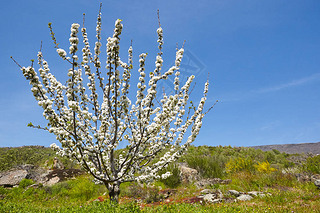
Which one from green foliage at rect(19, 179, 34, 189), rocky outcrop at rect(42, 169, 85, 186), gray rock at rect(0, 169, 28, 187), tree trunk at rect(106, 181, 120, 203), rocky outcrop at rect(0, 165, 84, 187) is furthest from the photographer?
rocky outcrop at rect(42, 169, 85, 186)

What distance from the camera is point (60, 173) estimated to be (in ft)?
58.3

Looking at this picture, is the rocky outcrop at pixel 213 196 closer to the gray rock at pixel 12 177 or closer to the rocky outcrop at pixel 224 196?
the rocky outcrop at pixel 224 196

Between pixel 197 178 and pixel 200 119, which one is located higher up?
pixel 200 119

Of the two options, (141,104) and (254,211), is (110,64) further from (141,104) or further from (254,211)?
(254,211)

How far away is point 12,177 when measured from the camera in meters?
16.5

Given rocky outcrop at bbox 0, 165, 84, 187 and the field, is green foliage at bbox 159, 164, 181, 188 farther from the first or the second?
rocky outcrop at bbox 0, 165, 84, 187

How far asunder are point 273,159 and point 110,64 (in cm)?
2445

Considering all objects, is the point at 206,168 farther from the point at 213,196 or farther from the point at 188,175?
the point at 213,196

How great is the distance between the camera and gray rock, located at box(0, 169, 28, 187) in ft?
52.1

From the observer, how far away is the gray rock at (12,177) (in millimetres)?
15883

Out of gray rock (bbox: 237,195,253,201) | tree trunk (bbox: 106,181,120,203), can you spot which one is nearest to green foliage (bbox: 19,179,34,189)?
tree trunk (bbox: 106,181,120,203)

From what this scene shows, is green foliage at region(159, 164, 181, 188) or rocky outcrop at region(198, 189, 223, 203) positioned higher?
green foliage at region(159, 164, 181, 188)

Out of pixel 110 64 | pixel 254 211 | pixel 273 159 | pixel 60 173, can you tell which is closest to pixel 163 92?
pixel 110 64

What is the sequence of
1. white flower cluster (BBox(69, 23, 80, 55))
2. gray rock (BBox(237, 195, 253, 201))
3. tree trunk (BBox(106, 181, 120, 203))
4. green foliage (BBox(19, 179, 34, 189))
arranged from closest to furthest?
white flower cluster (BBox(69, 23, 80, 55)), tree trunk (BBox(106, 181, 120, 203)), gray rock (BBox(237, 195, 253, 201)), green foliage (BBox(19, 179, 34, 189))
